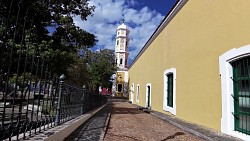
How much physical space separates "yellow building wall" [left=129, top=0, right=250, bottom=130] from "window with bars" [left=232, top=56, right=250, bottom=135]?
51 centimetres

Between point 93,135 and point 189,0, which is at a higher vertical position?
point 189,0

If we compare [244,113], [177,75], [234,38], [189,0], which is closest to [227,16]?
[234,38]

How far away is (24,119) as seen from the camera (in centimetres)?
364

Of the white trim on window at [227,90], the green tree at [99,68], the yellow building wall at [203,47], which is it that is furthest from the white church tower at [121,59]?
the white trim on window at [227,90]

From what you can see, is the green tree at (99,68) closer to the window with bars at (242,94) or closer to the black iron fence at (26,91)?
the black iron fence at (26,91)

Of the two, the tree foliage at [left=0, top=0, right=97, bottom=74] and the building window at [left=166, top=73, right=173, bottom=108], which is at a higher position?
the tree foliage at [left=0, top=0, right=97, bottom=74]

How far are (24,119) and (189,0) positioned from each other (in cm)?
802

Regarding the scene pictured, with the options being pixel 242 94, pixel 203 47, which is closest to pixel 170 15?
pixel 203 47

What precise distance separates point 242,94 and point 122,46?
51480mm

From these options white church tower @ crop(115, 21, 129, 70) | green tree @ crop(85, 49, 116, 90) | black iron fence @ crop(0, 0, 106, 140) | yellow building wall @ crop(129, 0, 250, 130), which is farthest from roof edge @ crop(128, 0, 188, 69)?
white church tower @ crop(115, 21, 129, 70)

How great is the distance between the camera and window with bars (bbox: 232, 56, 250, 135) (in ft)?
18.6

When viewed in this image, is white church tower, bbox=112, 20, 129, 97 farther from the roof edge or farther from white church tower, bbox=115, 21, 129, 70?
the roof edge

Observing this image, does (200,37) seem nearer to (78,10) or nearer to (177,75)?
(177,75)

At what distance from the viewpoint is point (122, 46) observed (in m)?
56.8
